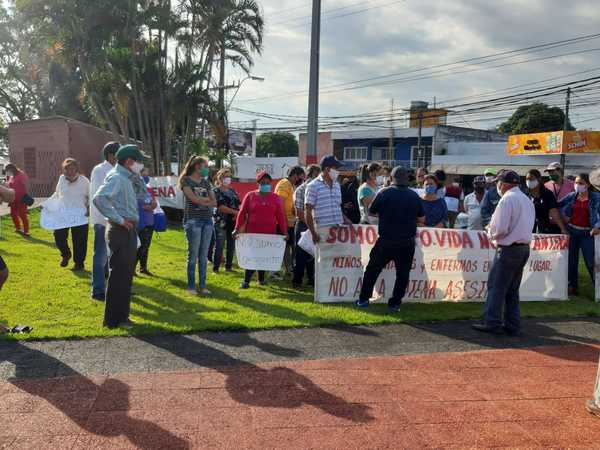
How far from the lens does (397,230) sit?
665cm

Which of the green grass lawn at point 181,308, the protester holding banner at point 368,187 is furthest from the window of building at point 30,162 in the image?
the protester holding banner at point 368,187

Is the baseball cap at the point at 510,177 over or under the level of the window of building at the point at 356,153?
under

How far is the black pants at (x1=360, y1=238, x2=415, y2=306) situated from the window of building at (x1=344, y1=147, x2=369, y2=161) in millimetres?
47664

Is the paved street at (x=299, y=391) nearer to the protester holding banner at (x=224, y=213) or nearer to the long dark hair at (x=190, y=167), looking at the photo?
the long dark hair at (x=190, y=167)

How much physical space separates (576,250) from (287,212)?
15.2 feet

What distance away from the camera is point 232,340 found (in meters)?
5.55

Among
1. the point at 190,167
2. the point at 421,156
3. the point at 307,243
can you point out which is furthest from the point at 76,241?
the point at 421,156

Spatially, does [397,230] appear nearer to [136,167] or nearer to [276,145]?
[136,167]


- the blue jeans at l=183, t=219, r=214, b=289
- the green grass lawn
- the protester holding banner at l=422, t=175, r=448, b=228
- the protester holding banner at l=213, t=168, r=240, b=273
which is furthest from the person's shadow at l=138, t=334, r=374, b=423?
the protester holding banner at l=422, t=175, r=448, b=228

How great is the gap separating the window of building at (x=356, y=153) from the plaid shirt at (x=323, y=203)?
4718 cm

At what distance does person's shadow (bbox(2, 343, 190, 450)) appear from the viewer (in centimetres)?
352

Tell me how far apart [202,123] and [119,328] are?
60.5 ft

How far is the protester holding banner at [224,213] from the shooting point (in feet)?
29.3

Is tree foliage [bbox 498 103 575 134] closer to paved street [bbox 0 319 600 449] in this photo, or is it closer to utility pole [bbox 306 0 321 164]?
utility pole [bbox 306 0 321 164]
